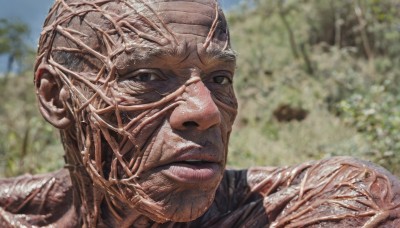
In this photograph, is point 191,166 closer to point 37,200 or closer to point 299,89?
point 37,200

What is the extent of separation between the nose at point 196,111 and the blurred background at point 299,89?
102 inches

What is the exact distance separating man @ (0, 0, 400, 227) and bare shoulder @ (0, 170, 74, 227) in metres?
0.39

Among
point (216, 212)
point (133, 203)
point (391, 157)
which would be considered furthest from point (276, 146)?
point (133, 203)

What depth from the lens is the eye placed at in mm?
2110

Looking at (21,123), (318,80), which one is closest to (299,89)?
(318,80)

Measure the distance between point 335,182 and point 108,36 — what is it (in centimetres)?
101

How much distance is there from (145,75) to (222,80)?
31 cm

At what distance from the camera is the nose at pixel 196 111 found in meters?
2.03

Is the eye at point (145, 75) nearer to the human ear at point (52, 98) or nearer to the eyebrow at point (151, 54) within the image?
the eyebrow at point (151, 54)

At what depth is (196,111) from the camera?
203cm

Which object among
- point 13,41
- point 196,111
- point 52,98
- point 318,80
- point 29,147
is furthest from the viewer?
point 13,41

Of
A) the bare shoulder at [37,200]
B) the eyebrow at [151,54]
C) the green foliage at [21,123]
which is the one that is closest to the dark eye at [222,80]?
the eyebrow at [151,54]

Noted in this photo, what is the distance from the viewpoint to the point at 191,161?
6.83ft

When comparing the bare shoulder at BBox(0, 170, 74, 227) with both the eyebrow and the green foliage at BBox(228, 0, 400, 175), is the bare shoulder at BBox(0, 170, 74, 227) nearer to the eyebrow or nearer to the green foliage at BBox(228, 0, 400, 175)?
the eyebrow
